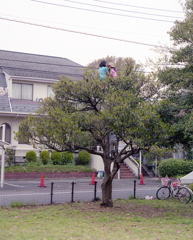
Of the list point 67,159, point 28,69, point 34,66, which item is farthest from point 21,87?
point 67,159

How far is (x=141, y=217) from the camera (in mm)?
9758

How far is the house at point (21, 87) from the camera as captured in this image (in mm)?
24516

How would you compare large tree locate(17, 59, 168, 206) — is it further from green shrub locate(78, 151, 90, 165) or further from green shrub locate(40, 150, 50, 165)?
green shrub locate(78, 151, 90, 165)

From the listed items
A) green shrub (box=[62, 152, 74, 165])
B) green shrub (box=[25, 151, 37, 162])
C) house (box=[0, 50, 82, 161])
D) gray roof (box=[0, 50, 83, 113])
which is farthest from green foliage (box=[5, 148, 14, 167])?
green shrub (box=[62, 152, 74, 165])

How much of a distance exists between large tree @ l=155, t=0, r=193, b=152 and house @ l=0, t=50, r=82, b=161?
1345 cm

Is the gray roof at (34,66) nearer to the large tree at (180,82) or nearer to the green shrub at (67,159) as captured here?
the green shrub at (67,159)

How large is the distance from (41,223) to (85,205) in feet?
12.0

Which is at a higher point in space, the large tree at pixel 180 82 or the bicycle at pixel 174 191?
the large tree at pixel 180 82

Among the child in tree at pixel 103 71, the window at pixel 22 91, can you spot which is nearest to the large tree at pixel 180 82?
the child in tree at pixel 103 71

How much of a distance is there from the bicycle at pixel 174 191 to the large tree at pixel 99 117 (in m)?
4.43

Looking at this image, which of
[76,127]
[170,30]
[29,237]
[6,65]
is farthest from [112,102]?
[6,65]

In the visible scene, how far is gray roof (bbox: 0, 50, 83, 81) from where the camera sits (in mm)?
26797

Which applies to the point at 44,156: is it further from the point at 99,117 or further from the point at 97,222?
the point at 97,222

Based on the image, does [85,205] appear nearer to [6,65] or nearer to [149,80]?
[149,80]
